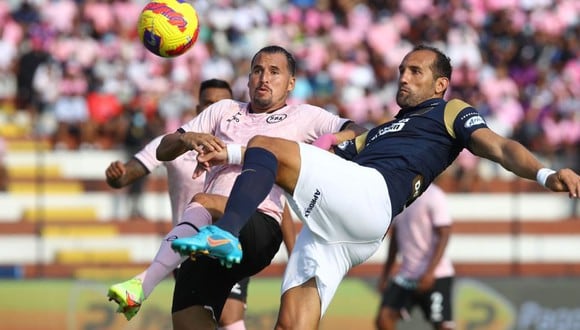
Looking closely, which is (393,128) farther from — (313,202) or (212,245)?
(212,245)

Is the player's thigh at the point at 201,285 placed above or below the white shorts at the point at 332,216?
below

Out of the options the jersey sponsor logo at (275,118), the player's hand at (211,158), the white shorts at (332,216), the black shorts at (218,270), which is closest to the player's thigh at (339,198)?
the white shorts at (332,216)

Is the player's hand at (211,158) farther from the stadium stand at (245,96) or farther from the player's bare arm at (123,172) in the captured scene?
the stadium stand at (245,96)

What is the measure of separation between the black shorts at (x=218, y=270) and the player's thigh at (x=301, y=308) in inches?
20.0

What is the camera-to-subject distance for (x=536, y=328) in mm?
14695

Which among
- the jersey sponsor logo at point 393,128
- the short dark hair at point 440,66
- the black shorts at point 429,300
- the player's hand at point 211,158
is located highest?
the short dark hair at point 440,66

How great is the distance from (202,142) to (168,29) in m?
1.59

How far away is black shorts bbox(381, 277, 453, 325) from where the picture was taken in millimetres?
11930

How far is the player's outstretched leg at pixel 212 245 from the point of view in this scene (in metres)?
5.60

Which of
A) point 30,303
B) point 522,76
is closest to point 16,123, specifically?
point 30,303

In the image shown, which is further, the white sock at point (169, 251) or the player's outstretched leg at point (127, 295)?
the white sock at point (169, 251)

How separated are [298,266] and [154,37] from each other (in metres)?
2.13

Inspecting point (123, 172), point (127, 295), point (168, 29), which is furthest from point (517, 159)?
point (123, 172)

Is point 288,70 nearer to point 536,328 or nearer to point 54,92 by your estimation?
point 536,328
